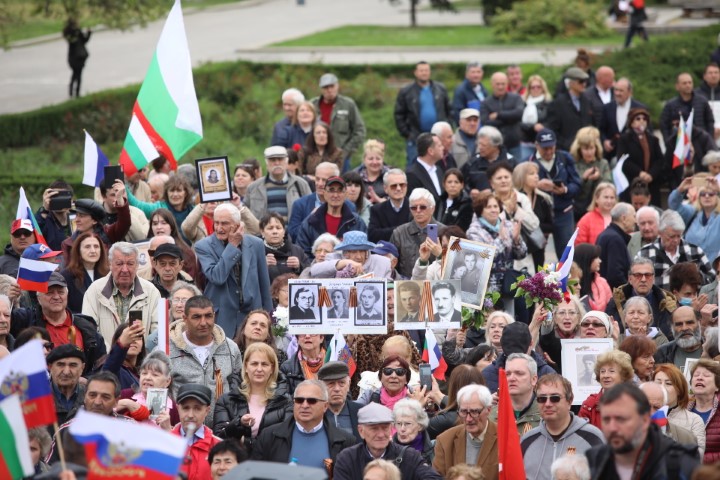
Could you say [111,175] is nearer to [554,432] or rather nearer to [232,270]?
[232,270]

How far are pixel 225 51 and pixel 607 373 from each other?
2805 centimetres

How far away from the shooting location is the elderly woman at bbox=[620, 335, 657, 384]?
38.1 feet

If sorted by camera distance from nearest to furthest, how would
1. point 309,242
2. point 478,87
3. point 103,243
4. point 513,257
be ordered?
point 103,243 < point 513,257 < point 309,242 < point 478,87

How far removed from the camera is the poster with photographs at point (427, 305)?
40.4ft

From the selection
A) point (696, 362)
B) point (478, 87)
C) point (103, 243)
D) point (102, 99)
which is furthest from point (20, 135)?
point (696, 362)

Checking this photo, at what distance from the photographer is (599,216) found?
16.3 meters

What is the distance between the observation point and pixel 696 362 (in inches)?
445

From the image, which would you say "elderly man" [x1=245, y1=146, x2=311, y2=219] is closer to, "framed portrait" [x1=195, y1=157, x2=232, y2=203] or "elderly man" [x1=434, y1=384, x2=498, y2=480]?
"framed portrait" [x1=195, y1=157, x2=232, y2=203]

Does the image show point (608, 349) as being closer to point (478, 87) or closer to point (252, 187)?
point (252, 187)

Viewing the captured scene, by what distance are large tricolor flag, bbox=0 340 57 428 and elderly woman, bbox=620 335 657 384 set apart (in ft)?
15.9

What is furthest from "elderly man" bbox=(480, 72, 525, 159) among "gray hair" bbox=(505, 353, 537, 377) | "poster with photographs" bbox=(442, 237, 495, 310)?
"gray hair" bbox=(505, 353, 537, 377)

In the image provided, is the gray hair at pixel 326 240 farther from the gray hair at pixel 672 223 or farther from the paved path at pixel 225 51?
the paved path at pixel 225 51

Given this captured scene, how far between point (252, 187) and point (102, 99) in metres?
12.9

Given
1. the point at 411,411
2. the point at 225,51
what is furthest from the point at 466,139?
the point at 225,51
